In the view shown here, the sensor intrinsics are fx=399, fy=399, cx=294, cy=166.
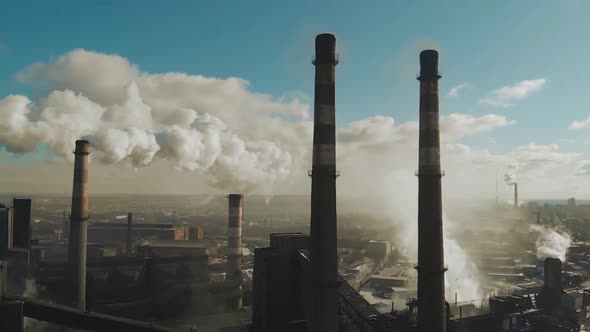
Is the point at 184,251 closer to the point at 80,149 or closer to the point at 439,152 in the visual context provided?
the point at 80,149

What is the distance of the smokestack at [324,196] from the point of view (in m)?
13.2

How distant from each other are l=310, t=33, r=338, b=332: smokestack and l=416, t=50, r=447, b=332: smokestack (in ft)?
11.0

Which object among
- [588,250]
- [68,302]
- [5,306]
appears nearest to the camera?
[5,306]

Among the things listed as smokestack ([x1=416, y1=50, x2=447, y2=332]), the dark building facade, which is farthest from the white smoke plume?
the dark building facade

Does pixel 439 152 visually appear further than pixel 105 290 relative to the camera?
No

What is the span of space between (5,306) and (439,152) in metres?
13.7

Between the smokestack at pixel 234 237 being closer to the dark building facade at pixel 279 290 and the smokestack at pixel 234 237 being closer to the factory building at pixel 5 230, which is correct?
the dark building facade at pixel 279 290

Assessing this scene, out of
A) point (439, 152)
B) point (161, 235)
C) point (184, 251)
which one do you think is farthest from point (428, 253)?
point (161, 235)

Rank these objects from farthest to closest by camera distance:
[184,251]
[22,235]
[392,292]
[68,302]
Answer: [184,251] → [392,292] → [68,302] → [22,235]

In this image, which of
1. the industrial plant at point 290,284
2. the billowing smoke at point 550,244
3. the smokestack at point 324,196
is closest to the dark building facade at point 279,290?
the industrial plant at point 290,284

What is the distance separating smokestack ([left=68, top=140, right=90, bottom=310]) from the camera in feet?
61.3

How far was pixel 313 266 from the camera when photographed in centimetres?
1344

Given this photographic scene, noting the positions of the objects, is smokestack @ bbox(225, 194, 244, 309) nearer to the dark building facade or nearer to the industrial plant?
the industrial plant

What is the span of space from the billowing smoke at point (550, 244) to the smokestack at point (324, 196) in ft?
129
